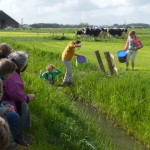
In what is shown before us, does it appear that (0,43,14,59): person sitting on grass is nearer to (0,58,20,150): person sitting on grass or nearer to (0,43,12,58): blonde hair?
(0,43,12,58): blonde hair

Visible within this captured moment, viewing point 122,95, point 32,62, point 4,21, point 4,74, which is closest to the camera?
point 4,74

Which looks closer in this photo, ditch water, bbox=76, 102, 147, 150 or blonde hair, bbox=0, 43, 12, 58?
blonde hair, bbox=0, 43, 12, 58

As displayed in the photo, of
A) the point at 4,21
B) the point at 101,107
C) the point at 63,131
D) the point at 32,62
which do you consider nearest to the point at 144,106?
the point at 101,107

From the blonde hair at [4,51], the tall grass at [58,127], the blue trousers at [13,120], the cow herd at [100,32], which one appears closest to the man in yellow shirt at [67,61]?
the tall grass at [58,127]

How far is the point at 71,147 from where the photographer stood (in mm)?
4445

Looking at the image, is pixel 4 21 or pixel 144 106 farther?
pixel 4 21

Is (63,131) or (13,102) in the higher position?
(13,102)

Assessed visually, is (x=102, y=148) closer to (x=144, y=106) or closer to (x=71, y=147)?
(x=71, y=147)

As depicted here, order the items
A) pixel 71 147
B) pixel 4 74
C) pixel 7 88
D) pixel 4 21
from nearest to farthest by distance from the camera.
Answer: pixel 4 74
pixel 7 88
pixel 71 147
pixel 4 21

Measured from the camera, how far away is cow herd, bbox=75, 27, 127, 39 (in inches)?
1248

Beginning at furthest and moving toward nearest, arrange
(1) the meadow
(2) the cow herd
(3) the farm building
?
(3) the farm building
(2) the cow herd
(1) the meadow

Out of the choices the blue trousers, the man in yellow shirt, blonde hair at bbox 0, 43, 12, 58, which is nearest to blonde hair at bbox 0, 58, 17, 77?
the blue trousers

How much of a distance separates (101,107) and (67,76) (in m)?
Answer: 1.96

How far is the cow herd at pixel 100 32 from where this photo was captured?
31.7 m
